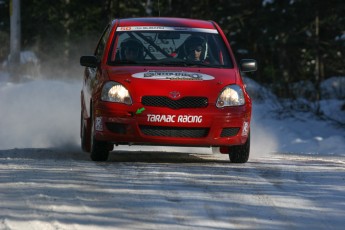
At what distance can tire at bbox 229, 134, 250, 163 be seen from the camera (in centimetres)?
1202

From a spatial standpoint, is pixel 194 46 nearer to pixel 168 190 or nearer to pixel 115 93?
pixel 115 93

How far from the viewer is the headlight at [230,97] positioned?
1161 centimetres

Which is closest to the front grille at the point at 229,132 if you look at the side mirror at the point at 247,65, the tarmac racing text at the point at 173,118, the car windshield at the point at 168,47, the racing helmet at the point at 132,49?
the tarmac racing text at the point at 173,118

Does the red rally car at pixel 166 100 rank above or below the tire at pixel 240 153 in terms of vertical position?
above

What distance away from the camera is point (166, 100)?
1149 centimetres

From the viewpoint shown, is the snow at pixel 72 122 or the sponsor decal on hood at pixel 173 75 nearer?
the sponsor decal on hood at pixel 173 75

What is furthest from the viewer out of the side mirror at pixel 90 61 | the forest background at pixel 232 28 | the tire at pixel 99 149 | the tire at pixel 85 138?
the forest background at pixel 232 28

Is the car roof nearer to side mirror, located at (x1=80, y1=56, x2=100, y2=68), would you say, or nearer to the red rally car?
the red rally car

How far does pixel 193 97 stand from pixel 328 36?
28478 millimetres

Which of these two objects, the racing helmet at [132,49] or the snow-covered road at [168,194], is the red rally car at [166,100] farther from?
the snow-covered road at [168,194]

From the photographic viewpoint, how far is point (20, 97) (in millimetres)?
24062

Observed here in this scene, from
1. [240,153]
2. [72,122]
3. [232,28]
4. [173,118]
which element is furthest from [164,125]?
[232,28]

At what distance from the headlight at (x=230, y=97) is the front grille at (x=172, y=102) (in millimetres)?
188

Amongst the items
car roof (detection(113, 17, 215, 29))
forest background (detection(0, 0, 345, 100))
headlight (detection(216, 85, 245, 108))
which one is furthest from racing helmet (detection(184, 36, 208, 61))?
forest background (detection(0, 0, 345, 100))
